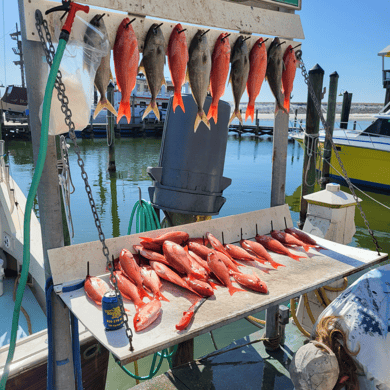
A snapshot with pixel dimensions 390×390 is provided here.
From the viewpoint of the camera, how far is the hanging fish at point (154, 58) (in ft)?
7.34

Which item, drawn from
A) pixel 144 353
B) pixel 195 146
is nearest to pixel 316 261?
pixel 144 353

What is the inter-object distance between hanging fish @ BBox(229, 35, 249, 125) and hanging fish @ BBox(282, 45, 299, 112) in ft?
1.71

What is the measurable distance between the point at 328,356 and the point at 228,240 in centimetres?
150

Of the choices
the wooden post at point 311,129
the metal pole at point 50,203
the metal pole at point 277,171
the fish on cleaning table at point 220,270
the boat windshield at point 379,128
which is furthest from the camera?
the boat windshield at point 379,128

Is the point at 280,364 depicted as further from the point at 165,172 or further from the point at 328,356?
the point at 165,172

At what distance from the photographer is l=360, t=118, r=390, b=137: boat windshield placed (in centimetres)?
1248

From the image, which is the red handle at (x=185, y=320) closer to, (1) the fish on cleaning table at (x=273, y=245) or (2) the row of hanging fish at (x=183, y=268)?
(2) the row of hanging fish at (x=183, y=268)

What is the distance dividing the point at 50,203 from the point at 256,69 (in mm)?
1902

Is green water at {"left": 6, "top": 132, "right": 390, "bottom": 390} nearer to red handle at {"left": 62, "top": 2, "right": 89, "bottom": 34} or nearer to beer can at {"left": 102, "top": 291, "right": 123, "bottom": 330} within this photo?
beer can at {"left": 102, "top": 291, "right": 123, "bottom": 330}

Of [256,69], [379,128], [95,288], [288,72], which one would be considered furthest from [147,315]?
[379,128]

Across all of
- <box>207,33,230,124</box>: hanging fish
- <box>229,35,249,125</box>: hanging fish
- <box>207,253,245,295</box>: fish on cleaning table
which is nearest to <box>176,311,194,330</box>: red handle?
<box>207,253,245,295</box>: fish on cleaning table

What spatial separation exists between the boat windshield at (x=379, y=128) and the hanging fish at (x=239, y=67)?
11.7 m

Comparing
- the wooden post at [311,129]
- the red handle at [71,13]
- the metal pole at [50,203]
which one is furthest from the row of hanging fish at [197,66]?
the wooden post at [311,129]

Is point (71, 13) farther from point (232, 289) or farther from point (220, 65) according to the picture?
point (232, 289)
